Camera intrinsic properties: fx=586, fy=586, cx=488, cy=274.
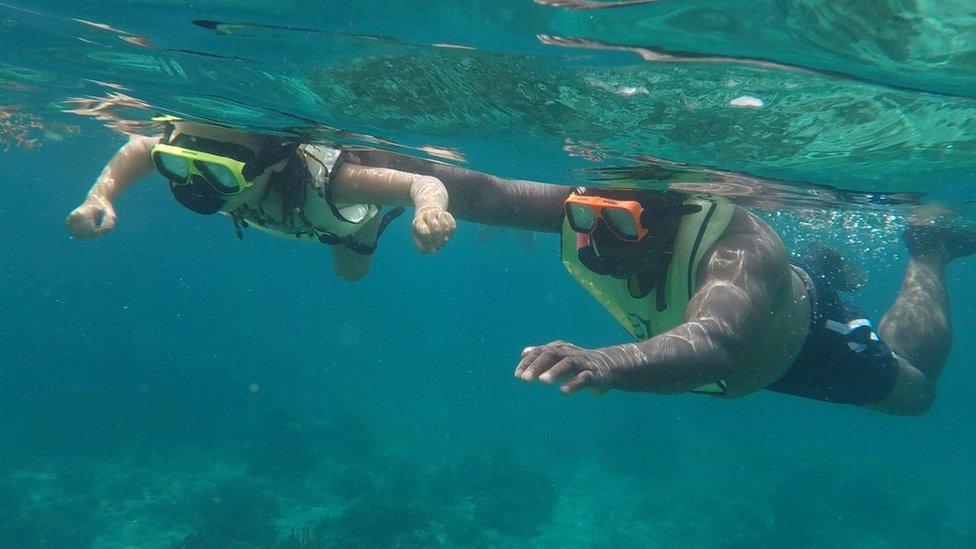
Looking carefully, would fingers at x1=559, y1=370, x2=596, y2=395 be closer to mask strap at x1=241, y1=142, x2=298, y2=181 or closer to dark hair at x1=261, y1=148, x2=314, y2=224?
mask strap at x1=241, y1=142, x2=298, y2=181

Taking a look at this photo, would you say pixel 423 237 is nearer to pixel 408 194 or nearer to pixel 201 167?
pixel 408 194

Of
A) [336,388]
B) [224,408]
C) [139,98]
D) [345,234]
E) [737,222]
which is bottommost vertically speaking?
[336,388]

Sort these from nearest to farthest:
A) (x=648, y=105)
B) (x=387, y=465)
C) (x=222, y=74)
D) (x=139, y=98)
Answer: (x=648, y=105) → (x=222, y=74) → (x=139, y=98) → (x=387, y=465)

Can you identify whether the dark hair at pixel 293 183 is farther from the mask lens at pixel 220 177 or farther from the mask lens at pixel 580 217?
the mask lens at pixel 580 217

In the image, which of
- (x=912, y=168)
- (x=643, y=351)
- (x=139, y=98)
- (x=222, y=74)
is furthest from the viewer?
(x=139, y=98)

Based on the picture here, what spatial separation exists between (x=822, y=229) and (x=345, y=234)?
13.9 m

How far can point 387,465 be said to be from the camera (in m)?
20.0

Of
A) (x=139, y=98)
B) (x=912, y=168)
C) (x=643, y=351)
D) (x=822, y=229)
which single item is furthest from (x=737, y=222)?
(x=822, y=229)

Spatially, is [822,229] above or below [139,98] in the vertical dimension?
below

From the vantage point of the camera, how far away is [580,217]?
15.5 feet

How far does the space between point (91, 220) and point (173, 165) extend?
863 millimetres

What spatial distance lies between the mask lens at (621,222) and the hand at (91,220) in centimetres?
412

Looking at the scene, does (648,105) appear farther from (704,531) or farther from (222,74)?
(704,531)

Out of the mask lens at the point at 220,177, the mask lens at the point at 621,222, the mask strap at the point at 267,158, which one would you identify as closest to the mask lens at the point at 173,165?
the mask lens at the point at 220,177
